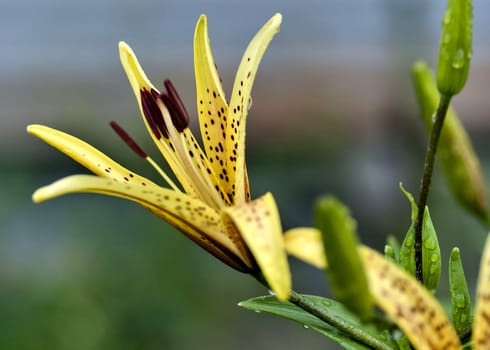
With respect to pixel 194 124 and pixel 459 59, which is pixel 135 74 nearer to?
pixel 459 59

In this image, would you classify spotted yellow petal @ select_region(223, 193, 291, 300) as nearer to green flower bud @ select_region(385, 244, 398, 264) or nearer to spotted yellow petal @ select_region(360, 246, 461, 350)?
spotted yellow petal @ select_region(360, 246, 461, 350)

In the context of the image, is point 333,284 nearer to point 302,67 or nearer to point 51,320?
point 51,320

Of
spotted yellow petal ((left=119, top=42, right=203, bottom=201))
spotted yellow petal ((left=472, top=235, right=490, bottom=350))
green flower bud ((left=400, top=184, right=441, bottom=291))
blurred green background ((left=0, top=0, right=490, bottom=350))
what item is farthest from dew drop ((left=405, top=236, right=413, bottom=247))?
blurred green background ((left=0, top=0, right=490, bottom=350))

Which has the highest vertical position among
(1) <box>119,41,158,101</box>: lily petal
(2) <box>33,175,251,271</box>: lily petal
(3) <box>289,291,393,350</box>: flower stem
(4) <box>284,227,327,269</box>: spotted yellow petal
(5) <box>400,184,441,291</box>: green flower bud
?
(1) <box>119,41,158,101</box>: lily petal

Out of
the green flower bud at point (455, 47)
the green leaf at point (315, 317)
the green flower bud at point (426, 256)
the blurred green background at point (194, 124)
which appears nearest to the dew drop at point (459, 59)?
the green flower bud at point (455, 47)

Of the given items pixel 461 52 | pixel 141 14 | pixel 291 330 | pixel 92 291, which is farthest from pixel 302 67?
pixel 461 52

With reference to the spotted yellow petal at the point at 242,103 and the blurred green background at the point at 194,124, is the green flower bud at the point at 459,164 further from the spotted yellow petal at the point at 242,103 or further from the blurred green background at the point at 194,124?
the blurred green background at the point at 194,124
